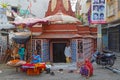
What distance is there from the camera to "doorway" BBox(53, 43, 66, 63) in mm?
25703

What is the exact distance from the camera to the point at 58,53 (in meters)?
25.9

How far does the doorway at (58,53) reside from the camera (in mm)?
25703

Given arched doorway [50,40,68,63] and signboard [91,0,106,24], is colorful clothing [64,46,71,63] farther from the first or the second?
signboard [91,0,106,24]

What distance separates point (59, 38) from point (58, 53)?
1.61 meters

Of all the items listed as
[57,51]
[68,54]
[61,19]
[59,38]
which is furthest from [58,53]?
[61,19]

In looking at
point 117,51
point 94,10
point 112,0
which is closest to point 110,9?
point 112,0

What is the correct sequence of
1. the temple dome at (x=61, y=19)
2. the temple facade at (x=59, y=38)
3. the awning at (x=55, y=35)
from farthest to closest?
1. the temple dome at (x=61, y=19)
2. the awning at (x=55, y=35)
3. the temple facade at (x=59, y=38)

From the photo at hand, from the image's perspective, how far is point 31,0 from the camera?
47969mm

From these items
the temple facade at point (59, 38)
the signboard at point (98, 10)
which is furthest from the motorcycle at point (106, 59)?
the temple facade at point (59, 38)

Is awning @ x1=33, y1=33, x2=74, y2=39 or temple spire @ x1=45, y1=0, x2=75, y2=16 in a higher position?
temple spire @ x1=45, y1=0, x2=75, y2=16

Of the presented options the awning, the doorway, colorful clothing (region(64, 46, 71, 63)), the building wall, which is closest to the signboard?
the awning

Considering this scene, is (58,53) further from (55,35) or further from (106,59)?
(106,59)

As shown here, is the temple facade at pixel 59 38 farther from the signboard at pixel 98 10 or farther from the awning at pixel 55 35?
the signboard at pixel 98 10

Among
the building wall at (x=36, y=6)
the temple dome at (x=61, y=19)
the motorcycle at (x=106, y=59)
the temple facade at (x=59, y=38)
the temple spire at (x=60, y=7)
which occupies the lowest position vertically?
the motorcycle at (x=106, y=59)
